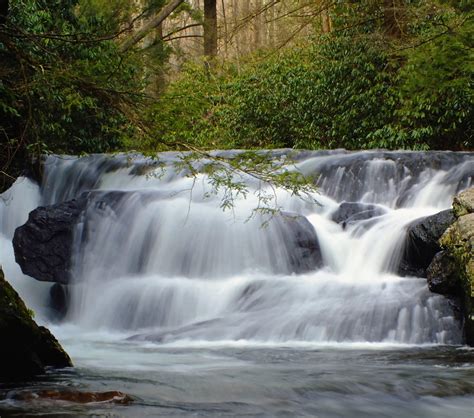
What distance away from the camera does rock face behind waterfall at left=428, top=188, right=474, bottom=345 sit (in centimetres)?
732

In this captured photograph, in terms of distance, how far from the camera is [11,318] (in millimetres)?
5188

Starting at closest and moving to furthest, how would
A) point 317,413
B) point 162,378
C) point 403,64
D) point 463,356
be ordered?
point 317,413
point 162,378
point 463,356
point 403,64

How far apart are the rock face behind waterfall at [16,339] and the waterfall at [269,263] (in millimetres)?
2401

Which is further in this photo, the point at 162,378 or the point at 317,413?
the point at 162,378

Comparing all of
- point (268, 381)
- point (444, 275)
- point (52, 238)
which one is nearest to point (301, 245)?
point (444, 275)

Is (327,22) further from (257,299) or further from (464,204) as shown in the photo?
(464,204)

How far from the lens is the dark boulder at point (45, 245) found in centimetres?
1051

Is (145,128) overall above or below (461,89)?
below

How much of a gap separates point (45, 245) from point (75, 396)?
628 cm

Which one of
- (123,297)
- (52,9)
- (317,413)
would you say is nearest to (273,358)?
(317,413)

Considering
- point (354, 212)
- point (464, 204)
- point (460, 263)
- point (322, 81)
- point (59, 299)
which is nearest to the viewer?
point (460, 263)

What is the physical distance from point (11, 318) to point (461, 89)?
40.4 feet

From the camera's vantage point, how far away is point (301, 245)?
9.82 m

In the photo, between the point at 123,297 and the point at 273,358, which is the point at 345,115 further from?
the point at 273,358
